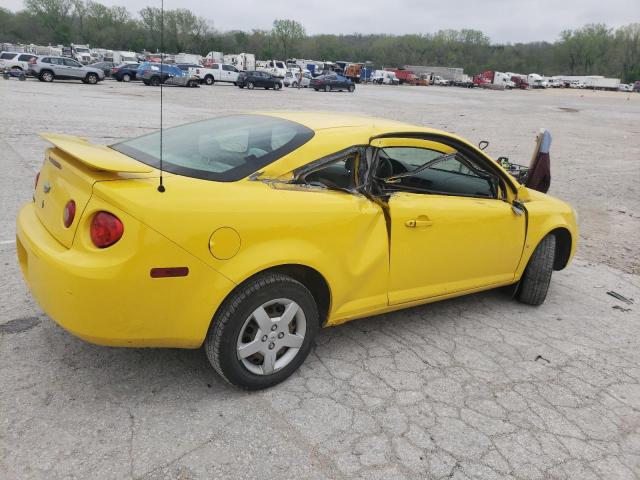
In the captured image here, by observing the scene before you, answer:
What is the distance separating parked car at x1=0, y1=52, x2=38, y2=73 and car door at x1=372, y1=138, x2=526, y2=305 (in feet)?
116

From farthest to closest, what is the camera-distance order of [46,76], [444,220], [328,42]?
[328,42]
[46,76]
[444,220]

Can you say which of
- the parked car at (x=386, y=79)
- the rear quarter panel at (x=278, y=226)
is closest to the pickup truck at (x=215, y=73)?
the parked car at (x=386, y=79)

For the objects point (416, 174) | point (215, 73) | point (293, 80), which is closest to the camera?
point (416, 174)

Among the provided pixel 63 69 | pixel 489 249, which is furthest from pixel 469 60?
pixel 489 249

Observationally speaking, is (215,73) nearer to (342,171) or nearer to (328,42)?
(342,171)

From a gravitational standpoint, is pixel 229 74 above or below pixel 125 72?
above

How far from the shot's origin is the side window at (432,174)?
3501 millimetres

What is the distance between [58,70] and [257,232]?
33.5m

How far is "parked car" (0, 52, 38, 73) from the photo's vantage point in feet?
A: 106

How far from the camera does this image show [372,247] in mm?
3139

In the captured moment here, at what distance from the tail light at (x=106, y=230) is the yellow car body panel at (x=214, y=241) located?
0.03 m

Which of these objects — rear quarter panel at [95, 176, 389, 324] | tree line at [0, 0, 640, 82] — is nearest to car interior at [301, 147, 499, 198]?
rear quarter panel at [95, 176, 389, 324]

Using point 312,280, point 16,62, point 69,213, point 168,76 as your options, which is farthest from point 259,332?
point 16,62

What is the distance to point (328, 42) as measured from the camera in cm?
14088
